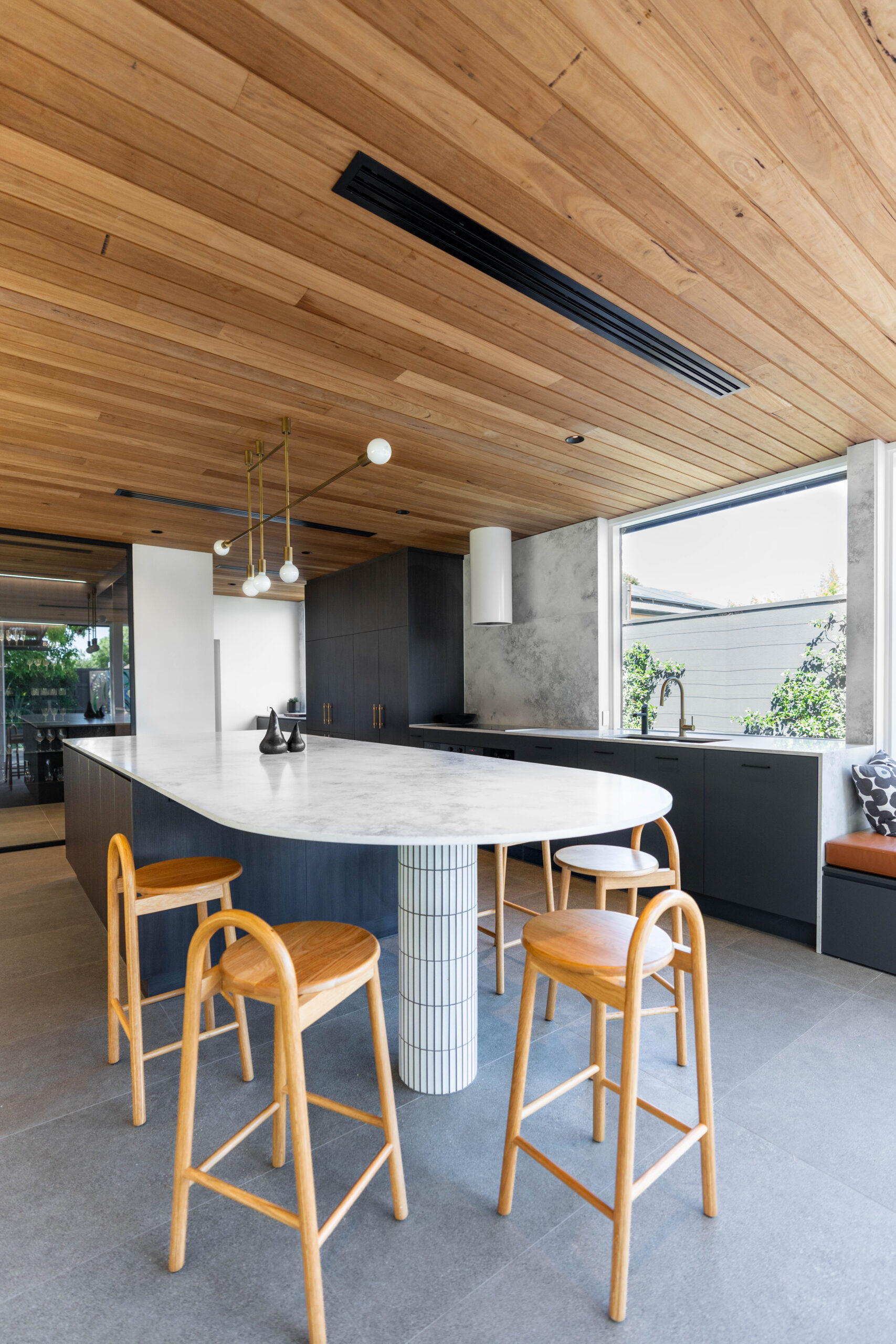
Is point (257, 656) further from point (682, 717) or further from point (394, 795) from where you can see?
point (394, 795)

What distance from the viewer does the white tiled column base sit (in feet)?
6.25

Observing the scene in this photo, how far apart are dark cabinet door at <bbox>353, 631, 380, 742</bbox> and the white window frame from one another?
2.15m

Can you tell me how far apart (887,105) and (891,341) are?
119 cm

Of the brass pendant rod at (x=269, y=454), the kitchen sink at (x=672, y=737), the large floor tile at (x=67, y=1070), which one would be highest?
the brass pendant rod at (x=269, y=454)

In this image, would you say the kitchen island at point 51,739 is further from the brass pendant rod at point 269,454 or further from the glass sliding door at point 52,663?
the brass pendant rod at point 269,454

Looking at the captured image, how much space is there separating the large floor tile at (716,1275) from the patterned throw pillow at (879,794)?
1988mm

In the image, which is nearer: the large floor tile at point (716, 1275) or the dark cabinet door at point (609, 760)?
the large floor tile at point (716, 1275)

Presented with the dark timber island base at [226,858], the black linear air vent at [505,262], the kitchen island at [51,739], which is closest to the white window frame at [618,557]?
the black linear air vent at [505,262]

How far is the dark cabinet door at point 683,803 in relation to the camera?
358cm

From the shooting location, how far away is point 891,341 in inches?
96.5

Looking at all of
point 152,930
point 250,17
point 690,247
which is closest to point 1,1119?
point 152,930

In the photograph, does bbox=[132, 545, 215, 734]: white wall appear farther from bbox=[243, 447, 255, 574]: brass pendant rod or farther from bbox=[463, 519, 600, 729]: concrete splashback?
bbox=[463, 519, 600, 729]: concrete splashback

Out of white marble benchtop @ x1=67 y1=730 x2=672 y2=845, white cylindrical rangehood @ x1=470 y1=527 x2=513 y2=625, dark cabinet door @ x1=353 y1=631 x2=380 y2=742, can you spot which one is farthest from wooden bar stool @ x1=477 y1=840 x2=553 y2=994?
dark cabinet door @ x1=353 y1=631 x2=380 y2=742

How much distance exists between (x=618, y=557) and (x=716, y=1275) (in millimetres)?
4258
